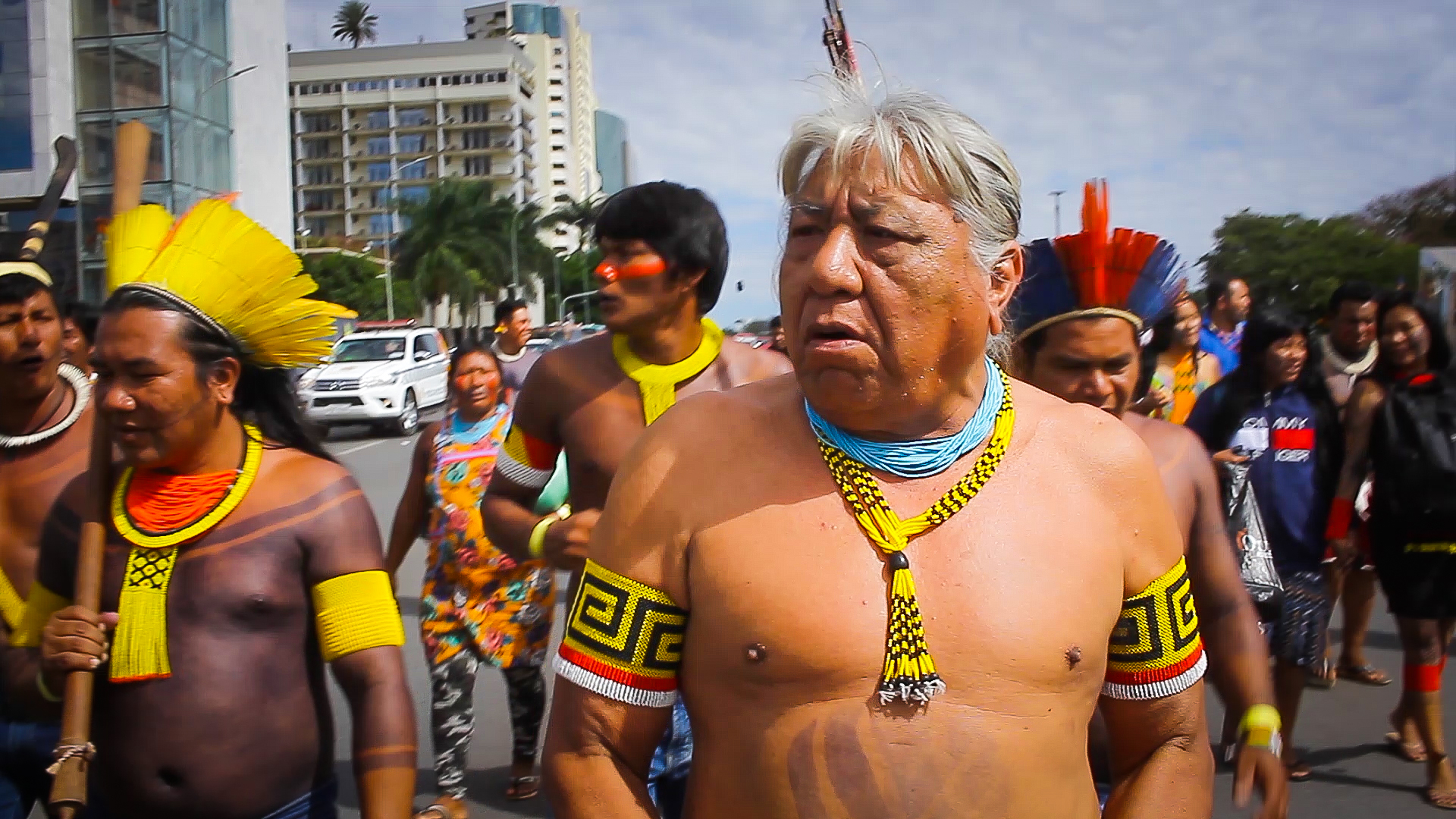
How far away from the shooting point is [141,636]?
2.34 metres

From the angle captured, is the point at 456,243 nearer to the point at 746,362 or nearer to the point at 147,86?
the point at 147,86

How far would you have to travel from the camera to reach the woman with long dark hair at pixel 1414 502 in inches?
181

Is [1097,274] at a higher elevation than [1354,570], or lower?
higher

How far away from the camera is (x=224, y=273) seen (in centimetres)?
250

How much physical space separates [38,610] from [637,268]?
169 cm

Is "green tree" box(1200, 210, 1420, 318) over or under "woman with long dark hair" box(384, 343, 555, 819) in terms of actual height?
over

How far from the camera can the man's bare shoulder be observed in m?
3.40

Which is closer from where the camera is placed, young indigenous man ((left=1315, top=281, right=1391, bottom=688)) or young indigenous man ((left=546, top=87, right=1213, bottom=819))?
A: young indigenous man ((left=546, top=87, right=1213, bottom=819))

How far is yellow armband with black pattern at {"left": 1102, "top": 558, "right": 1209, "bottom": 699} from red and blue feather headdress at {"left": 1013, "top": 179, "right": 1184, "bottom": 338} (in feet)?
3.75

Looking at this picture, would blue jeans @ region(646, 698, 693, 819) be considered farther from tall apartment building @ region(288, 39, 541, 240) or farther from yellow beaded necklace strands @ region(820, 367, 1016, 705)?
tall apartment building @ region(288, 39, 541, 240)

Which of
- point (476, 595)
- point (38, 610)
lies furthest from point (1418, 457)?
point (38, 610)

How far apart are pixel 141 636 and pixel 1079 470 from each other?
186cm

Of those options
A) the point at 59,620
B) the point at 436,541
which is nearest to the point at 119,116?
the point at 436,541

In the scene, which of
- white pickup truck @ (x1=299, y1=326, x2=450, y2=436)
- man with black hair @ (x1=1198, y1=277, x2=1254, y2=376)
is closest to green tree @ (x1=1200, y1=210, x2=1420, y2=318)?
white pickup truck @ (x1=299, y1=326, x2=450, y2=436)
